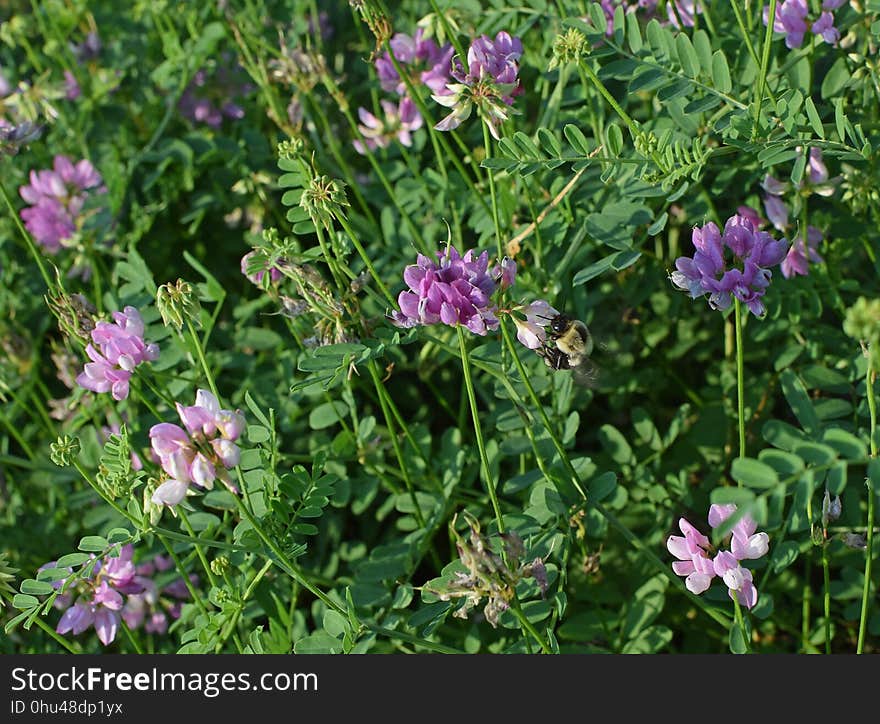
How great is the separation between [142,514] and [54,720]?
0.53 m

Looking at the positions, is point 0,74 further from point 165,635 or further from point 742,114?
point 742,114

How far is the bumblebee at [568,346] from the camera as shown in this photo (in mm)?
2121

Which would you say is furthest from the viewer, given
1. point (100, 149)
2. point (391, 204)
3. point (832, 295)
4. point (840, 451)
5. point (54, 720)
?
point (100, 149)

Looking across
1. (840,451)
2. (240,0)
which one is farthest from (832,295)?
(240,0)

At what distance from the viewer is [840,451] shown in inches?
57.9

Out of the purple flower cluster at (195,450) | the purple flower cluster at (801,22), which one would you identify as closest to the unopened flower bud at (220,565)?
the purple flower cluster at (195,450)

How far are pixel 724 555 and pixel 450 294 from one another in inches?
28.6

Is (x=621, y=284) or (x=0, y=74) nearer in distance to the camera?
(x=621, y=284)

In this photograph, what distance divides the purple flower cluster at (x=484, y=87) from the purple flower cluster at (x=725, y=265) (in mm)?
466

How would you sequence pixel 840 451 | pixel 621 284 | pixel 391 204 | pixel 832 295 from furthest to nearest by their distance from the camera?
pixel 391 204 → pixel 621 284 → pixel 832 295 → pixel 840 451

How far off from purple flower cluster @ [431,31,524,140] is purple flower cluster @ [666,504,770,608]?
86 cm

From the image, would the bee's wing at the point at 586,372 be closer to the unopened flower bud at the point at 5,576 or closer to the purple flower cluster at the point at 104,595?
the purple flower cluster at the point at 104,595

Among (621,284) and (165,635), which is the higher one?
(621,284)

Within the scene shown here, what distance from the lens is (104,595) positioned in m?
2.29
